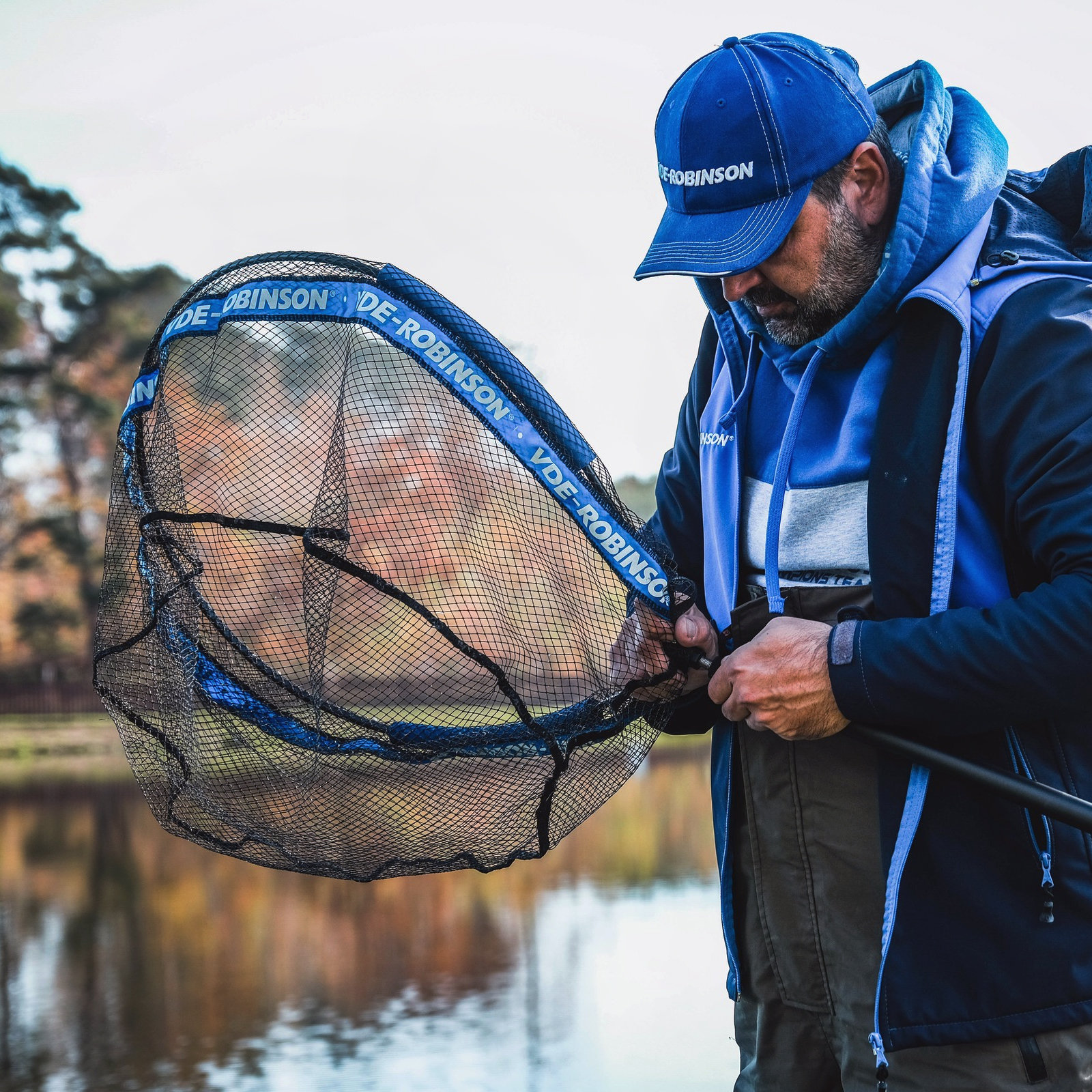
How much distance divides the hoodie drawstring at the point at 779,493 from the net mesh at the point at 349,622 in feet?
0.75

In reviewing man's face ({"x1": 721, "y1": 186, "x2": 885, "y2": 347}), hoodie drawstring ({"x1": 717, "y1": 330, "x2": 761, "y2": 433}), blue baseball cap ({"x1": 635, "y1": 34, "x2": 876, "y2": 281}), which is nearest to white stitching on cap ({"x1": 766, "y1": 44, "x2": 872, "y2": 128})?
blue baseball cap ({"x1": 635, "y1": 34, "x2": 876, "y2": 281})

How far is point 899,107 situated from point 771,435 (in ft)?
1.68

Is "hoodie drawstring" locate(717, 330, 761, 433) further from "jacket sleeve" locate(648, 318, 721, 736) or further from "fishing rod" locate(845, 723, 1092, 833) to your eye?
"fishing rod" locate(845, 723, 1092, 833)

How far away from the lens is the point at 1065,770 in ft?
4.70

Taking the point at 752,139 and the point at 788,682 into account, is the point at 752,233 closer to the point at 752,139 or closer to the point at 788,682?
the point at 752,139

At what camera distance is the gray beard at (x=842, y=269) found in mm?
1594

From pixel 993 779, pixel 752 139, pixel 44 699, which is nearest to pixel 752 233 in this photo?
pixel 752 139

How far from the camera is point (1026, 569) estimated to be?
149 centimetres

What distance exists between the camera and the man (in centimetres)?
139

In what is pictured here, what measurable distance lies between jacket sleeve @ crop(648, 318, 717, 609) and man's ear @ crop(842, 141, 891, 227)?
1.29 feet

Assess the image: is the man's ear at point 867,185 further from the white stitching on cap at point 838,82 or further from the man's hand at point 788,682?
the man's hand at point 788,682

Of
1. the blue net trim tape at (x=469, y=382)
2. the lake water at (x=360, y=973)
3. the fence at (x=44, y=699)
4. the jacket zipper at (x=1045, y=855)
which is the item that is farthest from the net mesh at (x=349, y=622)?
the fence at (x=44, y=699)

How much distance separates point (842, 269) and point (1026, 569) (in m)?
0.47

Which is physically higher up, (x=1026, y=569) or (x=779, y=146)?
(x=779, y=146)
